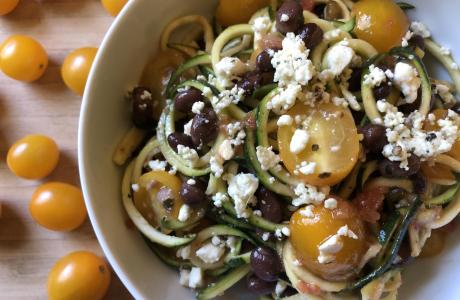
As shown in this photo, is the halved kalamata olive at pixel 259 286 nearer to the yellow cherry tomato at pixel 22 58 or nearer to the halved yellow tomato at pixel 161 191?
the halved yellow tomato at pixel 161 191

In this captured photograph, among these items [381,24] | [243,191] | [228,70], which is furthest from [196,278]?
[381,24]

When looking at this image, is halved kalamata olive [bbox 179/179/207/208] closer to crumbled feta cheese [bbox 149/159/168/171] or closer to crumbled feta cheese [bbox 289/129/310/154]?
crumbled feta cheese [bbox 149/159/168/171]

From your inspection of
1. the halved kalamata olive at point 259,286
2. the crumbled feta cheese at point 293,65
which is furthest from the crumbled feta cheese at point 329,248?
the crumbled feta cheese at point 293,65

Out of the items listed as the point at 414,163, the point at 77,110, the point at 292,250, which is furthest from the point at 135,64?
the point at 414,163

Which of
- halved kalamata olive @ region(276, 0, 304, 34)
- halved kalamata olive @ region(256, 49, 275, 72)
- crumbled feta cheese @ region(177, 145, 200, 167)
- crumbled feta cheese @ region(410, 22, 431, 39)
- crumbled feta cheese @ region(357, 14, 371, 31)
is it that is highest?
halved kalamata olive @ region(276, 0, 304, 34)

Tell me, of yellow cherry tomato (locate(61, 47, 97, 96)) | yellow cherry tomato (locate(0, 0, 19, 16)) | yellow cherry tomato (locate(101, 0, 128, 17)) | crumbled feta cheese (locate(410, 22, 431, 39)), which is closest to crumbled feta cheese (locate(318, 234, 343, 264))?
crumbled feta cheese (locate(410, 22, 431, 39))

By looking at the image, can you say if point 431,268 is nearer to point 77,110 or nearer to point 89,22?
point 77,110

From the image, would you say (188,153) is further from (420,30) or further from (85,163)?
(420,30)
